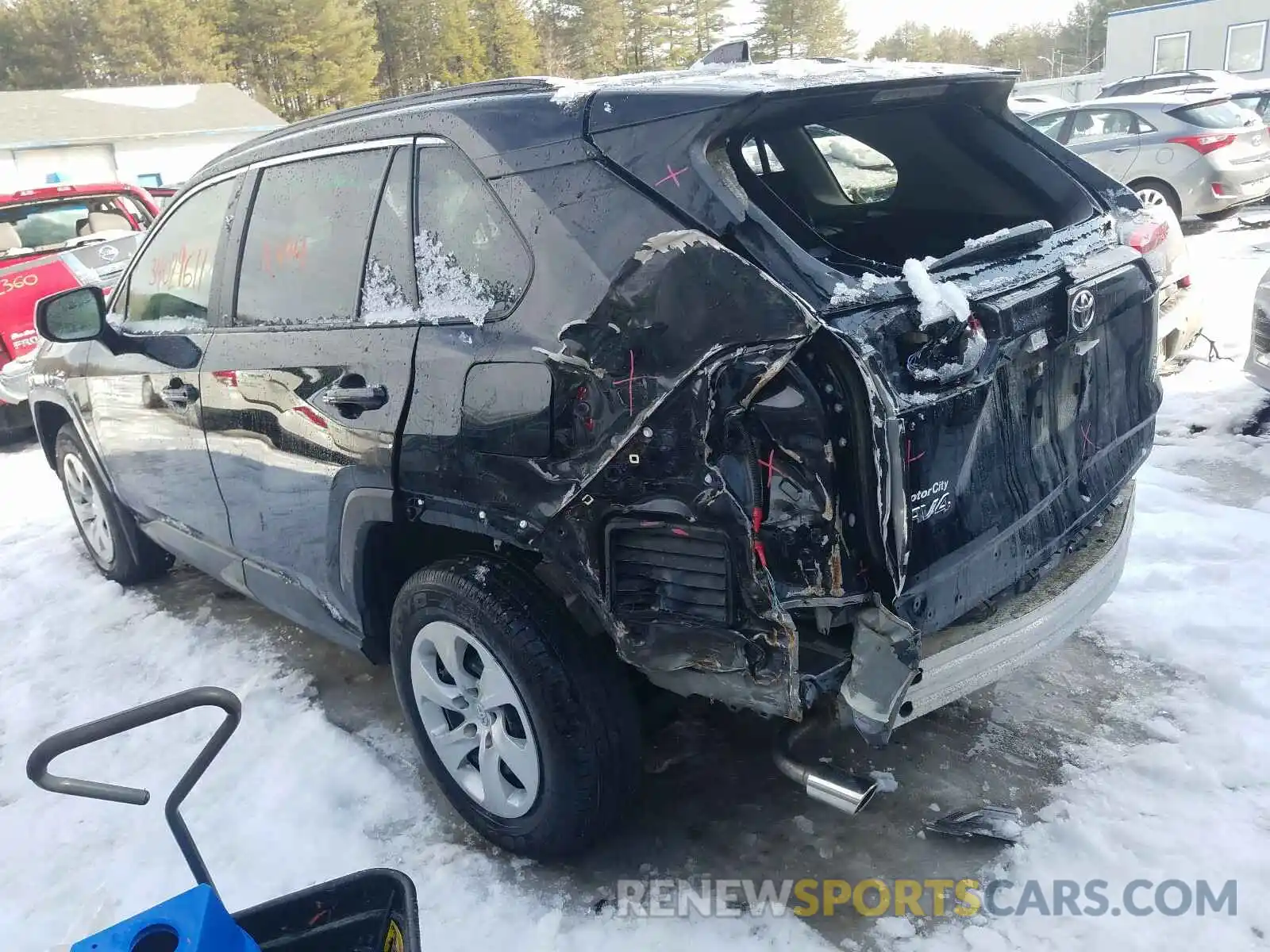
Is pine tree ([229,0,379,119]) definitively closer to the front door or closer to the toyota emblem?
the front door

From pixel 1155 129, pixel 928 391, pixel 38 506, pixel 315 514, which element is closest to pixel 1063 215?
pixel 928 391

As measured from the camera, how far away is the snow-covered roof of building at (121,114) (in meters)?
31.0

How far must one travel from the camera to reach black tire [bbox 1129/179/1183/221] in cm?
1113

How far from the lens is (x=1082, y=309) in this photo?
7.81 ft

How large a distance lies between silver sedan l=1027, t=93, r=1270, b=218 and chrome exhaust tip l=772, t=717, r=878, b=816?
10494mm

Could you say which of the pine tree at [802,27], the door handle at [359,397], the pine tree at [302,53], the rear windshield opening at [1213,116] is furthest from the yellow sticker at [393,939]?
the pine tree at [802,27]

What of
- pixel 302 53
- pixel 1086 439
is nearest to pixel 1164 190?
pixel 1086 439

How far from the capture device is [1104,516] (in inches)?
109

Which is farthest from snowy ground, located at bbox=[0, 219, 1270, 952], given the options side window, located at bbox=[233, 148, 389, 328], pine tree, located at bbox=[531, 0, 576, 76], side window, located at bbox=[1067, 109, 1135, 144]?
pine tree, located at bbox=[531, 0, 576, 76]

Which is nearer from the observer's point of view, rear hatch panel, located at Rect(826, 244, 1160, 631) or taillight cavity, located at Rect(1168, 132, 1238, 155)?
rear hatch panel, located at Rect(826, 244, 1160, 631)

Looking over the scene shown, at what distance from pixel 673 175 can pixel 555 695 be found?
125cm

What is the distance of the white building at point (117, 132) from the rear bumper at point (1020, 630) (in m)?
34.6

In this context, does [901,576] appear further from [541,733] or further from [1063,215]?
[1063,215]

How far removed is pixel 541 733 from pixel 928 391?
1.24 meters
